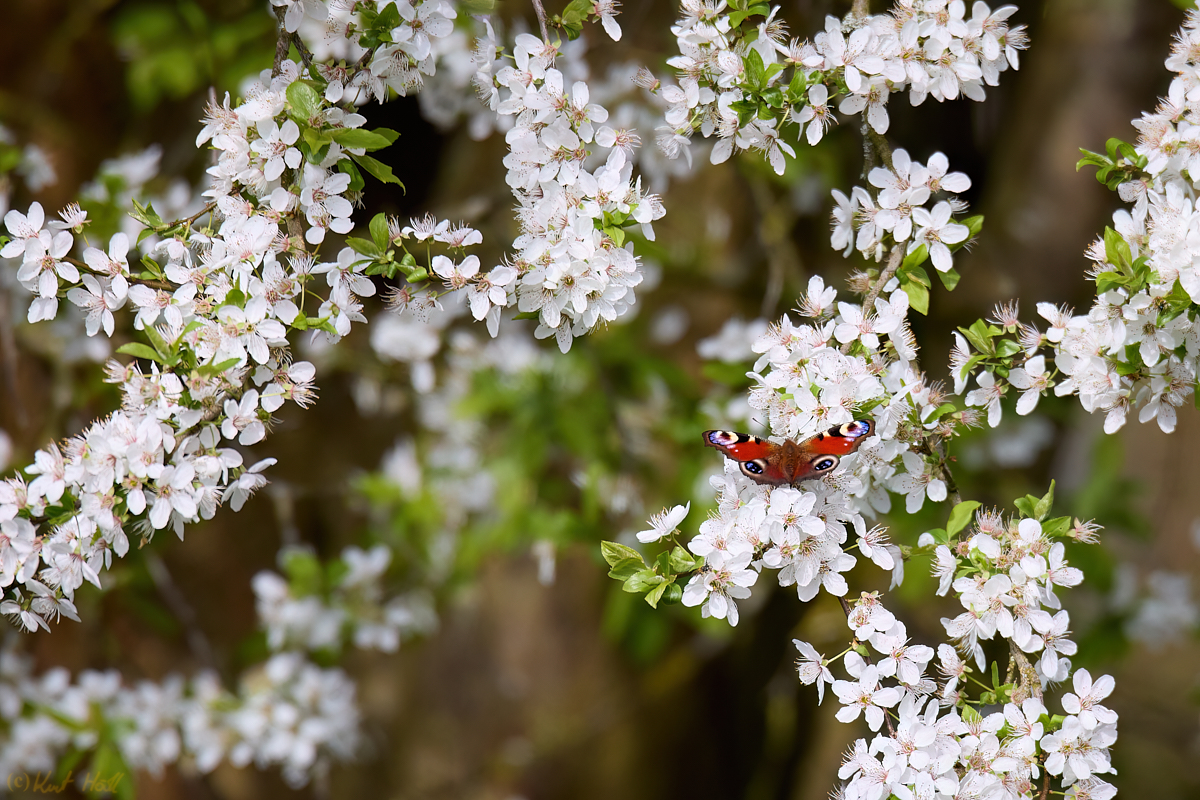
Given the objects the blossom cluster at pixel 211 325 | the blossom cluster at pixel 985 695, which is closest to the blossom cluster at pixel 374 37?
the blossom cluster at pixel 211 325

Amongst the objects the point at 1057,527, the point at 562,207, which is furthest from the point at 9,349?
the point at 1057,527

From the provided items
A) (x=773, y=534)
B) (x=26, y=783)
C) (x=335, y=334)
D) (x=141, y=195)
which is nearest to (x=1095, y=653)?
(x=773, y=534)

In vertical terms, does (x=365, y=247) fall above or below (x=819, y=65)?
below

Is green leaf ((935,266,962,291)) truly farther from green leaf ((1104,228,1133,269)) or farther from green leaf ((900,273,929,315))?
green leaf ((1104,228,1133,269))

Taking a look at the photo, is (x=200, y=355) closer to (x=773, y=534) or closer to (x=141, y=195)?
(x=773, y=534)

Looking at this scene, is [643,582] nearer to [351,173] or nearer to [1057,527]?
[1057,527]
